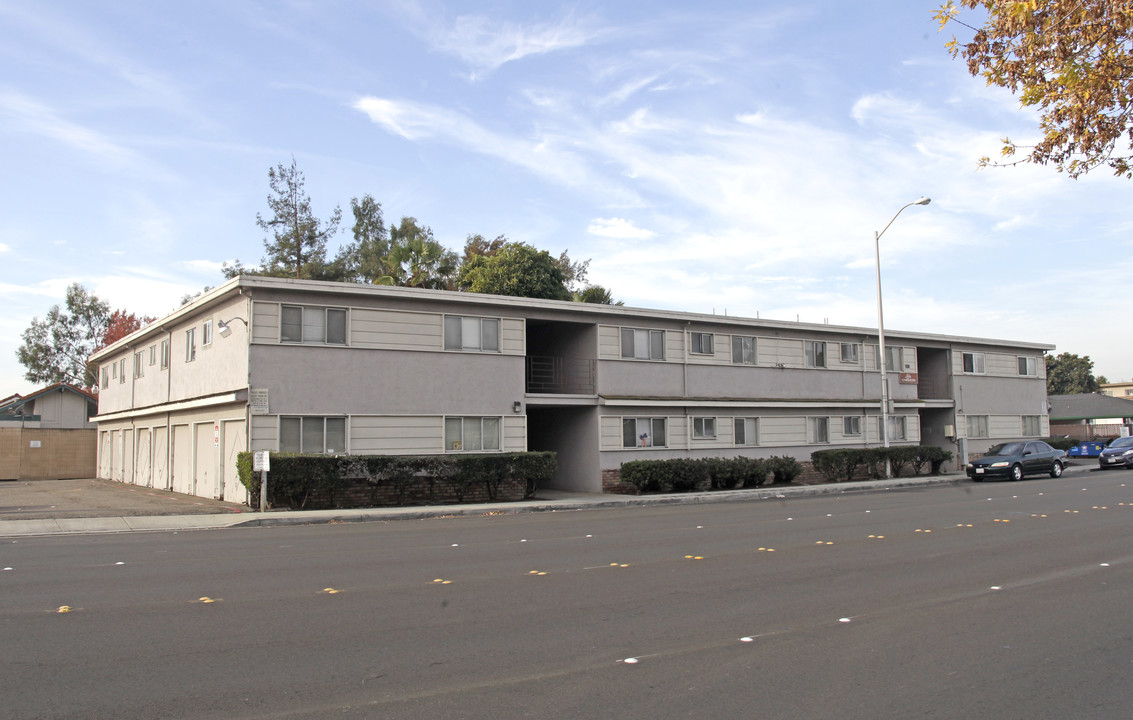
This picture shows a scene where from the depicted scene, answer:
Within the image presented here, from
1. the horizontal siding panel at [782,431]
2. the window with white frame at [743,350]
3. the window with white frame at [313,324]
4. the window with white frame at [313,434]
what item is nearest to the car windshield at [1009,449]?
the horizontal siding panel at [782,431]

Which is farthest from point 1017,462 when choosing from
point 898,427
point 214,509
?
point 214,509

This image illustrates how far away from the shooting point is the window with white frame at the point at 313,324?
73.8 feet

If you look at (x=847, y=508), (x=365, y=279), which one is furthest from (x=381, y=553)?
(x=365, y=279)

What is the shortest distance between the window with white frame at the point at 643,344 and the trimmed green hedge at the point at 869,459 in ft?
25.1

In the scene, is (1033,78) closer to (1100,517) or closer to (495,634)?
(495,634)

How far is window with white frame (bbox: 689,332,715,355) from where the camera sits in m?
30.1

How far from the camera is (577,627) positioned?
796 centimetres

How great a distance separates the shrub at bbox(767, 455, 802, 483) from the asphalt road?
48.3 ft

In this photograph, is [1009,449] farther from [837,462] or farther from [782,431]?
[782,431]

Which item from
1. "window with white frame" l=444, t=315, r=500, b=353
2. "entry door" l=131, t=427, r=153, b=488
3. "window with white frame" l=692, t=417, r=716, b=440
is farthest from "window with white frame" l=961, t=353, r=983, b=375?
"entry door" l=131, t=427, r=153, b=488

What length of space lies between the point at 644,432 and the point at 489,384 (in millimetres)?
5922

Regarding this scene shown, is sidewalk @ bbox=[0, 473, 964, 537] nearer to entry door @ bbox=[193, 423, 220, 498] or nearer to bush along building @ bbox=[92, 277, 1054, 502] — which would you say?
entry door @ bbox=[193, 423, 220, 498]

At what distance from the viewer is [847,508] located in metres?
20.8

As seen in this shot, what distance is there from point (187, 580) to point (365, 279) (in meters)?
41.8
